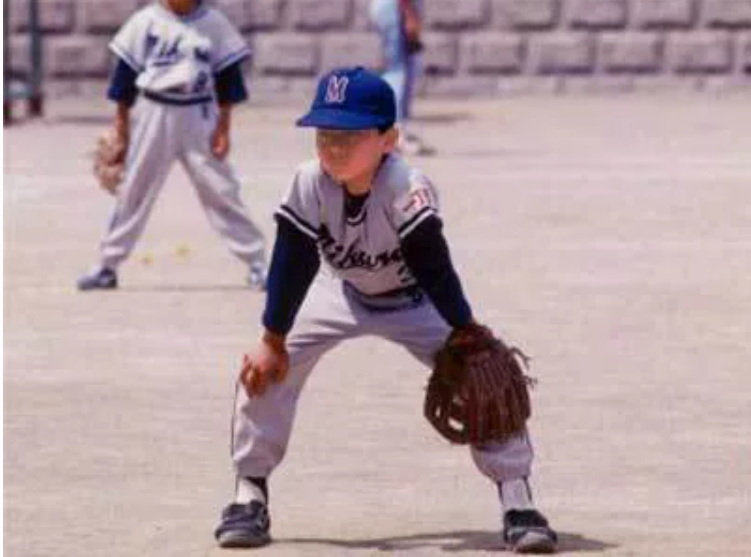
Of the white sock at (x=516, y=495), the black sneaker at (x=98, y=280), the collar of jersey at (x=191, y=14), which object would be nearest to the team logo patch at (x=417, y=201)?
the white sock at (x=516, y=495)

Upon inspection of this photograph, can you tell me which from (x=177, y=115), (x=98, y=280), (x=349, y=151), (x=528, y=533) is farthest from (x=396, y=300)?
(x=98, y=280)

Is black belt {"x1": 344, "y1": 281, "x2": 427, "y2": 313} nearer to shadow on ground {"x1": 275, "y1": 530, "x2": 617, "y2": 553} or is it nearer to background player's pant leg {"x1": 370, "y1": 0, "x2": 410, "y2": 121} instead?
shadow on ground {"x1": 275, "y1": 530, "x2": 617, "y2": 553}

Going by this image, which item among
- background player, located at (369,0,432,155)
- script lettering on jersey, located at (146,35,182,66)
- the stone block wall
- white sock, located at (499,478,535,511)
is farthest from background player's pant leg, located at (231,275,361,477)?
the stone block wall

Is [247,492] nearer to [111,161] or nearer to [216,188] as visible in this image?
[216,188]

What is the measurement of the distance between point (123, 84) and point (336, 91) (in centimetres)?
656

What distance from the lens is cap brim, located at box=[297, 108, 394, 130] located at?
825cm

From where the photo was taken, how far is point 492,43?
31297 millimetres

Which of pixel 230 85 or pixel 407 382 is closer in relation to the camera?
pixel 407 382

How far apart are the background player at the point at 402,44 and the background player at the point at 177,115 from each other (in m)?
8.52

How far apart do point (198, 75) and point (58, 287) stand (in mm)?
1261

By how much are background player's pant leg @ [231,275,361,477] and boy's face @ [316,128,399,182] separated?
461 mm

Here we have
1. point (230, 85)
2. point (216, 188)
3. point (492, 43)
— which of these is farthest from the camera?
point (492, 43)

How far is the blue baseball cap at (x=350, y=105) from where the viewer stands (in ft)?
27.1

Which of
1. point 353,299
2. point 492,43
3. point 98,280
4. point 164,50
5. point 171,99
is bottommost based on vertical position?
point 492,43
